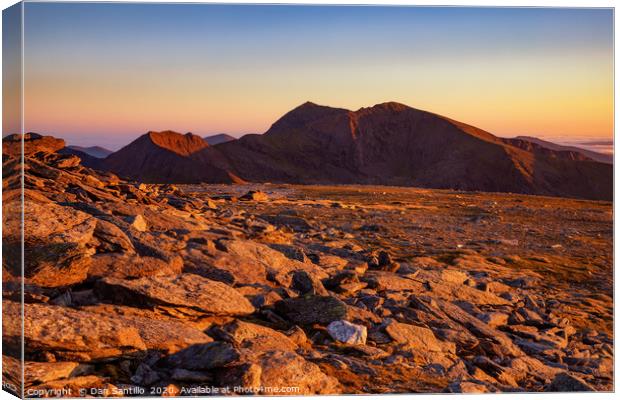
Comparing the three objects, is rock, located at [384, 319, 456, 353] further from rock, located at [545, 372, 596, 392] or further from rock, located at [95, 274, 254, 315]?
rock, located at [95, 274, 254, 315]

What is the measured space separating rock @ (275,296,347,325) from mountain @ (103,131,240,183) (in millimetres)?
32878

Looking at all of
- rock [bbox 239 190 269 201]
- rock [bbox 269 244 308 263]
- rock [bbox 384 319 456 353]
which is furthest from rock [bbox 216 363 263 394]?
rock [bbox 239 190 269 201]

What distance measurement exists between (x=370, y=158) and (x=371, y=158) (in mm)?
133

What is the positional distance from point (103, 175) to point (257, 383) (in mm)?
17118

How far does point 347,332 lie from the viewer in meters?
9.52

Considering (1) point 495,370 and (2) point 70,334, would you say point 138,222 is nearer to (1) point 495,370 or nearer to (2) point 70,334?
(2) point 70,334

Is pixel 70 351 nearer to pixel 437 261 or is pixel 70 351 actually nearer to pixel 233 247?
pixel 233 247

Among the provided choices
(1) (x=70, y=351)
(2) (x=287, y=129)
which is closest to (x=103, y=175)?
(1) (x=70, y=351)

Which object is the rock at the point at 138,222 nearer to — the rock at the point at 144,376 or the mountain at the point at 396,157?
the rock at the point at 144,376

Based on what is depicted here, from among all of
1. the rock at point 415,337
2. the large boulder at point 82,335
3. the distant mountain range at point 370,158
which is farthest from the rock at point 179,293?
the distant mountain range at point 370,158

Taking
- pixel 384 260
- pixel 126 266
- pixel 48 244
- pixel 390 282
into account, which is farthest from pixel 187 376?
pixel 384 260

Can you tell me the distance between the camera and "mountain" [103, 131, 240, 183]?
152 ft

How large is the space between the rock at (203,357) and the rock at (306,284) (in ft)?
11.0

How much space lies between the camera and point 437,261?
1764 centimetres
